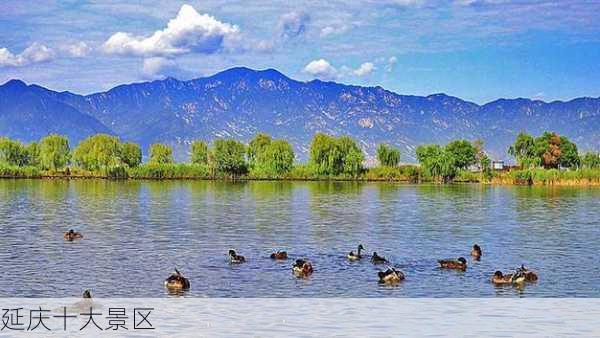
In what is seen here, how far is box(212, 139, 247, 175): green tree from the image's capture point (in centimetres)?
10531

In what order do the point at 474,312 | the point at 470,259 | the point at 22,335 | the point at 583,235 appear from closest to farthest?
the point at 22,335 → the point at 474,312 → the point at 470,259 → the point at 583,235

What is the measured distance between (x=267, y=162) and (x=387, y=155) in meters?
14.4

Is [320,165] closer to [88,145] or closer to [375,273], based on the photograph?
[88,145]

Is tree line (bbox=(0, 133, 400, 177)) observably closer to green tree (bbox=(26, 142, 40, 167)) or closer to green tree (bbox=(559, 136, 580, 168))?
green tree (bbox=(26, 142, 40, 167))

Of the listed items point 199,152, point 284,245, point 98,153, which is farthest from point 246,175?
point 284,245

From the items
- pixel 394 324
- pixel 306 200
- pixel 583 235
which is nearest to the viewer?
pixel 394 324

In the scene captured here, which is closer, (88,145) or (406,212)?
(406,212)

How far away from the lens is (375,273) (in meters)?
21.0

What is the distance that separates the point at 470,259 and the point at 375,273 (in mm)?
4202

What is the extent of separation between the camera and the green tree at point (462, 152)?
107m

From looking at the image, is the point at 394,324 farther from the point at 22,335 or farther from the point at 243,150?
the point at 243,150

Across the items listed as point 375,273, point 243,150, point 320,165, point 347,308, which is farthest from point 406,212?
point 243,150

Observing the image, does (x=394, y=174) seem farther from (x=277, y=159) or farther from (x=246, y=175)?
(x=246, y=175)

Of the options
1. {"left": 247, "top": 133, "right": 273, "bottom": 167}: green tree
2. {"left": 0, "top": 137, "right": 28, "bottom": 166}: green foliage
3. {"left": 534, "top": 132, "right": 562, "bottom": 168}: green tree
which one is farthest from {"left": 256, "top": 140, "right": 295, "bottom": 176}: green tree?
{"left": 534, "top": 132, "right": 562, "bottom": 168}: green tree
